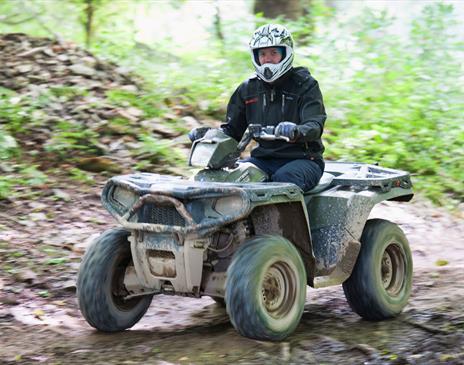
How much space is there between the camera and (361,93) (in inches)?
481

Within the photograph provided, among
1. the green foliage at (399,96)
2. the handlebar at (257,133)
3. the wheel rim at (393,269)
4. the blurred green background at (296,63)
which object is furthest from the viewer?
the green foliage at (399,96)

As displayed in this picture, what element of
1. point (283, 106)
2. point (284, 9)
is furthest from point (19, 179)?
point (284, 9)

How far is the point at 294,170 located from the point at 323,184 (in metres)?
0.44

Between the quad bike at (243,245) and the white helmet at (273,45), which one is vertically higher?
the white helmet at (273,45)

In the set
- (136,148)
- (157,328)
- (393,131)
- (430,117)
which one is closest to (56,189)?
(136,148)

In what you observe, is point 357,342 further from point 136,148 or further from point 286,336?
point 136,148

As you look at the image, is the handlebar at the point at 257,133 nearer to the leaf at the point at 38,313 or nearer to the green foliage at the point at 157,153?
the leaf at the point at 38,313

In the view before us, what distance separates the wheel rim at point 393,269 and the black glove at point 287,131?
1422mm

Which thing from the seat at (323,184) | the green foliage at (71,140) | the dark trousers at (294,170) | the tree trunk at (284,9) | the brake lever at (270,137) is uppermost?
the tree trunk at (284,9)

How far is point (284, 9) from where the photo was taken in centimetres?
1361

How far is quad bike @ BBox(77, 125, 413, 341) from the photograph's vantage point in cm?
494

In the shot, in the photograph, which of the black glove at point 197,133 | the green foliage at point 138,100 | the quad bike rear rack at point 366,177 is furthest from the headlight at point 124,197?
the green foliage at point 138,100

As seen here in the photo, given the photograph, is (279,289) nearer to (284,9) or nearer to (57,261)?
(57,261)

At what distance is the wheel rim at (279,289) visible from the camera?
5160 mm
